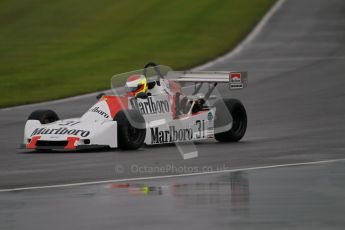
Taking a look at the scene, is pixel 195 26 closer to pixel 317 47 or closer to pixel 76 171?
pixel 317 47

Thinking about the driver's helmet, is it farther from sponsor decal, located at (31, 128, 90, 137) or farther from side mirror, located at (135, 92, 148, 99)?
sponsor decal, located at (31, 128, 90, 137)

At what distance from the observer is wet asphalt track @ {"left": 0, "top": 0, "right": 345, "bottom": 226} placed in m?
10.7

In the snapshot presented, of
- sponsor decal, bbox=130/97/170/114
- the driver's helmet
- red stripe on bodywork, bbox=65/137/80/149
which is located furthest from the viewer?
the driver's helmet

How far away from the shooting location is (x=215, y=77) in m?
17.8

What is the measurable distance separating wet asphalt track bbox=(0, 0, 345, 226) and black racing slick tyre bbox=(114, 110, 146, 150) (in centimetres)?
18

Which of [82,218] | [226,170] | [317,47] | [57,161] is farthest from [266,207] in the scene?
[317,47]

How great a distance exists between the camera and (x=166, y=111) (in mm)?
16922

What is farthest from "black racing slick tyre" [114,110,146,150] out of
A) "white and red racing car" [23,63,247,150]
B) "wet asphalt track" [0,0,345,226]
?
"wet asphalt track" [0,0,345,226]

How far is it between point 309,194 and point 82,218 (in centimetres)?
270

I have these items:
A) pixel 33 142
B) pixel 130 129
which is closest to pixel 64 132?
pixel 33 142

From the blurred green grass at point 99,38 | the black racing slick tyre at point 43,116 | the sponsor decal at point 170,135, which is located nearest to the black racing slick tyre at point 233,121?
the sponsor decal at point 170,135

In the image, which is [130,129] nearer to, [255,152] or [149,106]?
[149,106]

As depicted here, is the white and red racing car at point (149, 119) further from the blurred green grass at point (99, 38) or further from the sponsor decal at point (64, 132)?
the blurred green grass at point (99, 38)

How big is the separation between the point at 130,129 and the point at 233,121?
242 cm
